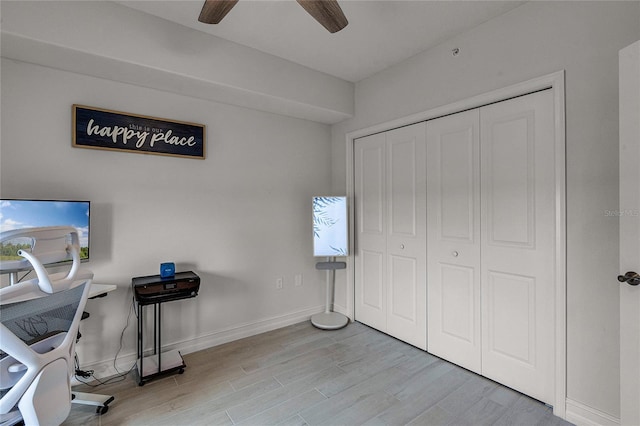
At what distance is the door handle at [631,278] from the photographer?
1.50m

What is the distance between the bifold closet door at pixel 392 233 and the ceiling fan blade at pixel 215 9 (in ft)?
6.21

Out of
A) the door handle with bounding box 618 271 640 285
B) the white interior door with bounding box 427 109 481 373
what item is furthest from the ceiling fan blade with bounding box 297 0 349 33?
the door handle with bounding box 618 271 640 285

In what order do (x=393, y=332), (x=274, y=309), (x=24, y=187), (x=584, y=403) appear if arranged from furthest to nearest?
(x=274, y=309), (x=393, y=332), (x=24, y=187), (x=584, y=403)

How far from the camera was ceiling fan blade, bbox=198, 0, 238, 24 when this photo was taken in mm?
1645

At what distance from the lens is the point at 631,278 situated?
1.52 m

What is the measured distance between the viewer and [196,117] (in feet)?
9.50

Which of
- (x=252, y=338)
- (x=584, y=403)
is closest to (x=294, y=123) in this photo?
(x=252, y=338)

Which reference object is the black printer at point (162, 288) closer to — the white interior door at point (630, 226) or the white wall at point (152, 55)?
the white wall at point (152, 55)

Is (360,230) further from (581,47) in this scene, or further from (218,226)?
(581,47)

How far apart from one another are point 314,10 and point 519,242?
2.05 m

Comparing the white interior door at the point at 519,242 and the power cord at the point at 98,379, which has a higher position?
the white interior door at the point at 519,242

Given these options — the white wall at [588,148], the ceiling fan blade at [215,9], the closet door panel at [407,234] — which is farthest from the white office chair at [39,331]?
the white wall at [588,148]

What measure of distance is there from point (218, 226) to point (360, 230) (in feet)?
5.12

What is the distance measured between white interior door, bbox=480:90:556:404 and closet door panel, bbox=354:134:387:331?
3.46 feet
